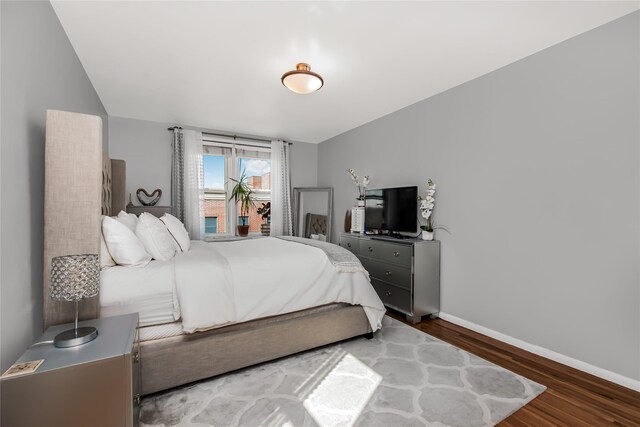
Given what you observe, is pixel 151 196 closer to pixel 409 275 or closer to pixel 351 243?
pixel 351 243

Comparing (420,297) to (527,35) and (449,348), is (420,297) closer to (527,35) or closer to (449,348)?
(449,348)

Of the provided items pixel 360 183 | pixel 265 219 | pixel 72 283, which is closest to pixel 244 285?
pixel 72 283

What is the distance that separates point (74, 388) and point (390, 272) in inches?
111

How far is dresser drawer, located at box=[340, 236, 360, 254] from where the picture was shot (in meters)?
3.92

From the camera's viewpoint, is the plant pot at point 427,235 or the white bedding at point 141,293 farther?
the plant pot at point 427,235

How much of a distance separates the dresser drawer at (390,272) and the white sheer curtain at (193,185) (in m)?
2.60

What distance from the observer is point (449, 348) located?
2.51m

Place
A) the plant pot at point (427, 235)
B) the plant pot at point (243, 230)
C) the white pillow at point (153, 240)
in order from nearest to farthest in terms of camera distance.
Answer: the white pillow at point (153, 240) < the plant pot at point (427, 235) < the plant pot at point (243, 230)

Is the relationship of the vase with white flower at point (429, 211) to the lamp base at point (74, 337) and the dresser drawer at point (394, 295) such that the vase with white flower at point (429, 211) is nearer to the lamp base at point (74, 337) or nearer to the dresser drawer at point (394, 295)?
the dresser drawer at point (394, 295)

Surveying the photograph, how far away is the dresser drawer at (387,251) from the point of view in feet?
10.3

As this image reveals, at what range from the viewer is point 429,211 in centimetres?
329

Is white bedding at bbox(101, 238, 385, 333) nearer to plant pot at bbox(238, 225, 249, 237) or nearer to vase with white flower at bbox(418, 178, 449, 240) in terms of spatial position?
vase with white flower at bbox(418, 178, 449, 240)

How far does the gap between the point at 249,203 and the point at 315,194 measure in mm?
1221

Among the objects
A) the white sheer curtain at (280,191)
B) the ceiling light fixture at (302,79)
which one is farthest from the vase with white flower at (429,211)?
the white sheer curtain at (280,191)
